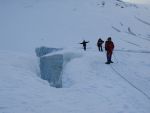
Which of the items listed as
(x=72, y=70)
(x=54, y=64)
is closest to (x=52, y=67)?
(x=54, y=64)

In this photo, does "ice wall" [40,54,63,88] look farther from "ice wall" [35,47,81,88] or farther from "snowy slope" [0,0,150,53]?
"snowy slope" [0,0,150,53]

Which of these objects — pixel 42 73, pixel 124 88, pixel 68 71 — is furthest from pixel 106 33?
pixel 124 88

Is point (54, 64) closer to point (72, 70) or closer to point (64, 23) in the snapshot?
point (72, 70)

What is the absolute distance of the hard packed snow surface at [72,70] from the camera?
9781 millimetres

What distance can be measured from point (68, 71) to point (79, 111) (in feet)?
24.6

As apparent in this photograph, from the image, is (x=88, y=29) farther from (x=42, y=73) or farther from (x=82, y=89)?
(x=82, y=89)

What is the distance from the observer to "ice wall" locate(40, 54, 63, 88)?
19884 mm

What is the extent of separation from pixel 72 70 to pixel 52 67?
15.9 feet

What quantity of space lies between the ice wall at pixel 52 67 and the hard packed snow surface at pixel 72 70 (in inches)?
18.7

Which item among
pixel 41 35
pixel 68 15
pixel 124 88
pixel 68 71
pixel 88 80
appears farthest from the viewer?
pixel 68 15

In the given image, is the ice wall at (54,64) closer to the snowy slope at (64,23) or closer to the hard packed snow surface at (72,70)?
the hard packed snow surface at (72,70)

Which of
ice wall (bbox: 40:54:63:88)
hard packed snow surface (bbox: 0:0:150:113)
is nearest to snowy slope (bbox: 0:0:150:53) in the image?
hard packed snow surface (bbox: 0:0:150:113)

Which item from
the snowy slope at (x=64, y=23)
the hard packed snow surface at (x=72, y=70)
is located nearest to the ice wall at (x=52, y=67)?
the hard packed snow surface at (x=72, y=70)

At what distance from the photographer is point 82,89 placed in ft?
39.4
